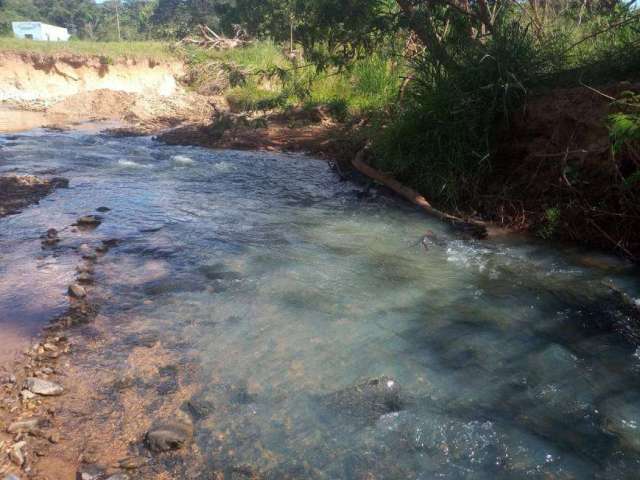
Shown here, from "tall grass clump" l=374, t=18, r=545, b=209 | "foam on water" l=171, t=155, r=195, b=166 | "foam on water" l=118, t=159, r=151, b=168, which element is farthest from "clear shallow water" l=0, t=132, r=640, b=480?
"foam on water" l=171, t=155, r=195, b=166

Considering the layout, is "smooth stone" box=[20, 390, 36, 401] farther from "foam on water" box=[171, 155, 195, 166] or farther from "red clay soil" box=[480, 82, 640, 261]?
"foam on water" box=[171, 155, 195, 166]

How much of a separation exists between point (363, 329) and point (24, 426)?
216 cm

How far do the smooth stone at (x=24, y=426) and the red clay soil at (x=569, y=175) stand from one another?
4.69 metres

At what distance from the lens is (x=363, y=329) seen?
3.83 metres

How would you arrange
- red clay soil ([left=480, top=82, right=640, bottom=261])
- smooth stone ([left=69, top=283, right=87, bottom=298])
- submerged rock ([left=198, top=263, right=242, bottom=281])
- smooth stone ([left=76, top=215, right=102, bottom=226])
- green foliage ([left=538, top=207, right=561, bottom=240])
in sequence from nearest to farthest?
smooth stone ([left=69, top=283, right=87, bottom=298]) → submerged rock ([left=198, top=263, right=242, bottom=281]) → red clay soil ([left=480, top=82, right=640, bottom=261]) → green foliage ([left=538, top=207, right=561, bottom=240]) → smooth stone ([left=76, top=215, right=102, bottom=226])

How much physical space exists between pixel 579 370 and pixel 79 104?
54.5 feet

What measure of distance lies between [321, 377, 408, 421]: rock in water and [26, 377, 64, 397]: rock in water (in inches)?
60.4

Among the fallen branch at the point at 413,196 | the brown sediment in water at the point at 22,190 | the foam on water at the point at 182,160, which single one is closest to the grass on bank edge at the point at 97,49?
the foam on water at the point at 182,160

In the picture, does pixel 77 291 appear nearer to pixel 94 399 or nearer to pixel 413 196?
pixel 94 399

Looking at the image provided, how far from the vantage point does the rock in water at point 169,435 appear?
8.74 ft

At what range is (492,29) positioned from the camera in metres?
7.04

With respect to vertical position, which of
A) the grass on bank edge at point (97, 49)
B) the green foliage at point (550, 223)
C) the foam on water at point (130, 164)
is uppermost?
the grass on bank edge at point (97, 49)

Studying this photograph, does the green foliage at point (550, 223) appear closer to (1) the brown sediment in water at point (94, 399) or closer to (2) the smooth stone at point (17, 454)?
(1) the brown sediment in water at point (94, 399)

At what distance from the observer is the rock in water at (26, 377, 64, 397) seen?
3.05 m
